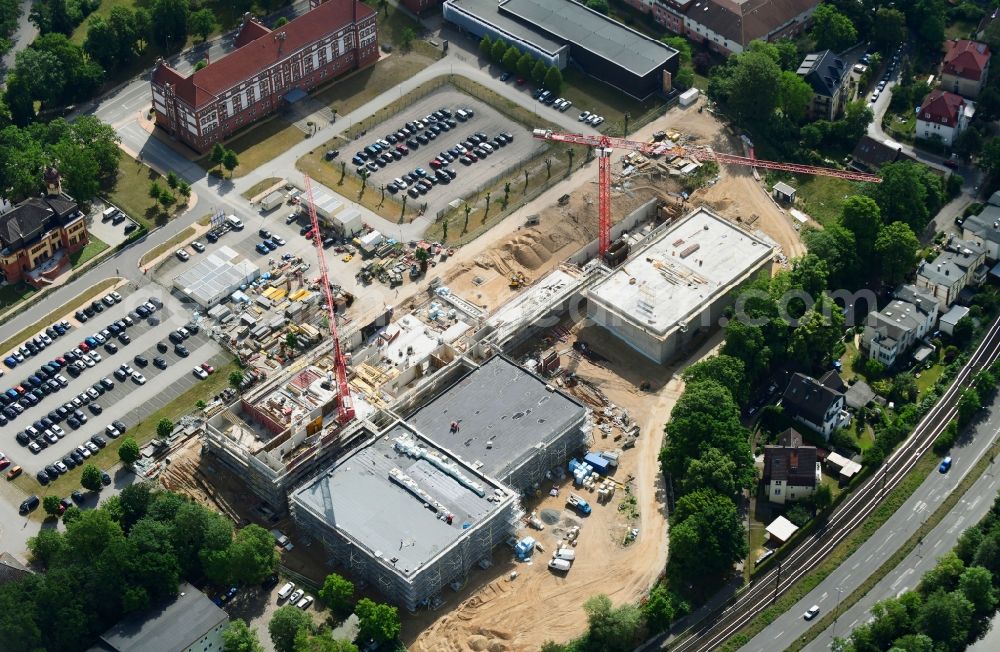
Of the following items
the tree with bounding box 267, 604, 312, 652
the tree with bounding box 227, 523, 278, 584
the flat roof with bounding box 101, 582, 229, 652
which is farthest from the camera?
the tree with bounding box 227, 523, 278, 584

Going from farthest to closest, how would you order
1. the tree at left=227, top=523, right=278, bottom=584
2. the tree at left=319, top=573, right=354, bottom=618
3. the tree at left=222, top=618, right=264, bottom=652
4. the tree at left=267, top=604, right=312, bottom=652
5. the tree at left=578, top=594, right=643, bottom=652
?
the tree at left=227, top=523, right=278, bottom=584, the tree at left=319, top=573, right=354, bottom=618, the tree at left=267, top=604, right=312, bottom=652, the tree at left=222, top=618, right=264, bottom=652, the tree at left=578, top=594, right=643, bottom=652

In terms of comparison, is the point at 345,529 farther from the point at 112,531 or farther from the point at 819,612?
the point at 819,612

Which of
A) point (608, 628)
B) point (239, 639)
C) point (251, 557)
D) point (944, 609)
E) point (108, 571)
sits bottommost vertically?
point (239, 639)

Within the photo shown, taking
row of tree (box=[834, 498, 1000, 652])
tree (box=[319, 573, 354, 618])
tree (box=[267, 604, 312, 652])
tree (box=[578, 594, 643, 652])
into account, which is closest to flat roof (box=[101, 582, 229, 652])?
tree (box=[267, 604, 312, 652])

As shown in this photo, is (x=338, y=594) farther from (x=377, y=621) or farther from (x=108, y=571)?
(x=108, y=571)

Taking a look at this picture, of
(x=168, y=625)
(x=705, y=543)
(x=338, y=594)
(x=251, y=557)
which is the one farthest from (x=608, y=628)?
(x=168, y=625)

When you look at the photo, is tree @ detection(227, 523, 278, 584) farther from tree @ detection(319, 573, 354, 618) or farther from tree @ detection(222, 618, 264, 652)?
tree @ detection(319, 573, 354, 618)
